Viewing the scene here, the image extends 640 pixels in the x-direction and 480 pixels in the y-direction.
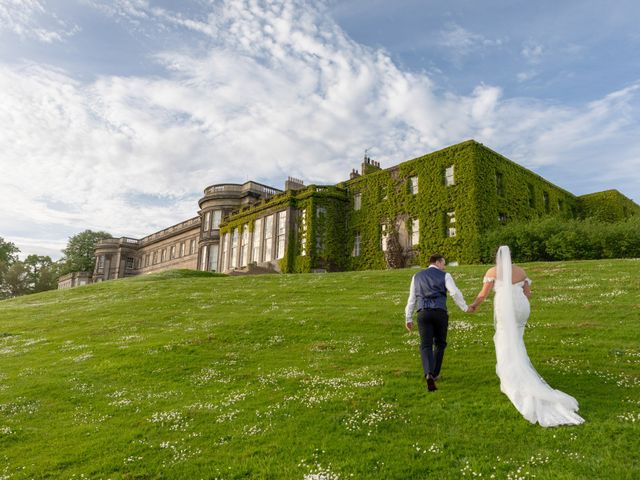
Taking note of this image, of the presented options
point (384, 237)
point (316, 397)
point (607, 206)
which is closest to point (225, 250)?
point (384, 237)

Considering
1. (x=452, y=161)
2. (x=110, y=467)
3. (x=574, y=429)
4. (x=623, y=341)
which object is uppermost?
(x=452, y=161)

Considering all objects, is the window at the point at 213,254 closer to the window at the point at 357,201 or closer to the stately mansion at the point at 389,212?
the stately mansion at the point at 389,212

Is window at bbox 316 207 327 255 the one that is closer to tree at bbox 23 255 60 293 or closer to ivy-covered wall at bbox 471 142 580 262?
ivy-covered wall at bbox 471 142 580 262

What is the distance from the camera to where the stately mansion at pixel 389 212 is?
4409 centimetres

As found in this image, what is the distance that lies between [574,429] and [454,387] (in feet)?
9.31

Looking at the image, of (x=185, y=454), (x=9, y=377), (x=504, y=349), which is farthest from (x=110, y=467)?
(x=9, y=377)

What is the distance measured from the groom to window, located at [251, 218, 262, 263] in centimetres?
4721

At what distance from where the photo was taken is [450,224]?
44.5 meters

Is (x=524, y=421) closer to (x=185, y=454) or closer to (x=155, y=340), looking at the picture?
(x=185, y=454)

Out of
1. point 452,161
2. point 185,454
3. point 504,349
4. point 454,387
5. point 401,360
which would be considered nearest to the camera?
point 185,454

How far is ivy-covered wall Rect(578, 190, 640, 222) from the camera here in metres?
55.0

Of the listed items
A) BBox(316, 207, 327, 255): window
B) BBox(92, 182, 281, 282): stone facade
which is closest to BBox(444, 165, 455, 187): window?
BBox(316, 207, 327, 255): window

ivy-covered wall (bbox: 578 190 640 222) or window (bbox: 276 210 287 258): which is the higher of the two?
ivy-covered wall (bbox: 578 190 640 222)

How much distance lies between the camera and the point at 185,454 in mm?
8625
